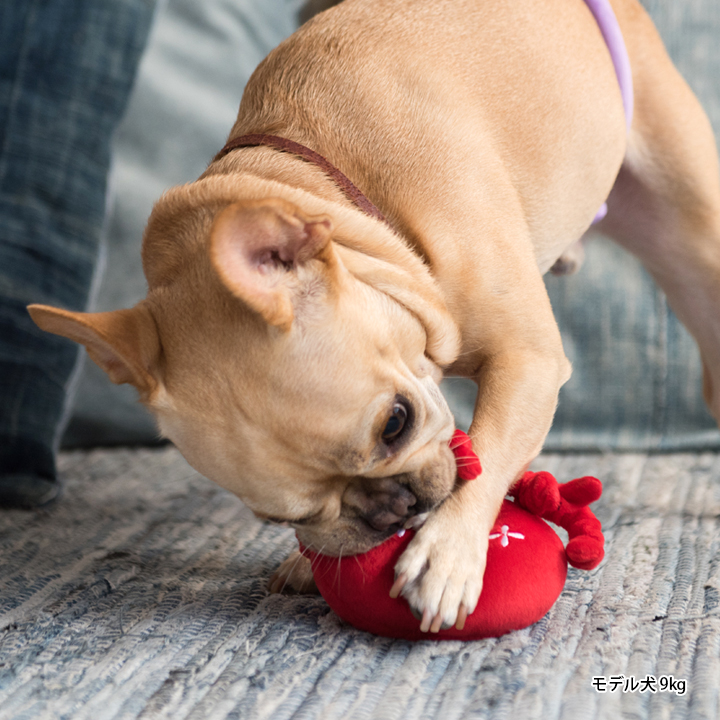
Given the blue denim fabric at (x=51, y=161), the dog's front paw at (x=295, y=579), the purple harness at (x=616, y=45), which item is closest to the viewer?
the dog's front paw at (x=295, y=579)

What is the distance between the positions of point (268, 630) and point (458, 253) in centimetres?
60

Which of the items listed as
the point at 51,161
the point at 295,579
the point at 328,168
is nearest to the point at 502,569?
the point at 295,579

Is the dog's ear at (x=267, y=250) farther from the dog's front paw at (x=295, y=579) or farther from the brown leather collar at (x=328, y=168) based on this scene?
the dog's front paw at (x=295, y=579)

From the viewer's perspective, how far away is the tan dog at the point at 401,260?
39.5 inches

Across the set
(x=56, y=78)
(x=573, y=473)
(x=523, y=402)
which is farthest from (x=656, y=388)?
(x=56, y=78)

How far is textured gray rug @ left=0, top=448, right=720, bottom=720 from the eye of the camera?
35.1 inches

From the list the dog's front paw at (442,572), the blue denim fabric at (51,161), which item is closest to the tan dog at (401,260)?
the dog's front paw at (442,572)

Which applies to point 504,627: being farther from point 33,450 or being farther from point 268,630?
point 33,450

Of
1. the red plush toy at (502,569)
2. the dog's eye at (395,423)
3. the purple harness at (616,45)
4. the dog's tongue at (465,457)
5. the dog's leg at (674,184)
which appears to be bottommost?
the red plush toy at (502,569)

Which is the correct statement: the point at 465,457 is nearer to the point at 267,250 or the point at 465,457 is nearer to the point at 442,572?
Answer: the point at 442,572

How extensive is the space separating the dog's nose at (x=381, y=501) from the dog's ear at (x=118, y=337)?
305 mm

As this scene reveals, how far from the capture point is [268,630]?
1.09 metres

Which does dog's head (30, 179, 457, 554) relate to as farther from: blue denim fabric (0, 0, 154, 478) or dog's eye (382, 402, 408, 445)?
blue denim fabric (0, 0, 154, 478)

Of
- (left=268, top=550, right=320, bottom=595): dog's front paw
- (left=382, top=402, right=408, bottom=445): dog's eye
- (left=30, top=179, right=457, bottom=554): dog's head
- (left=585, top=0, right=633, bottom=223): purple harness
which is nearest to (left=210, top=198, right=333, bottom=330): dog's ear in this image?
(left=30, top=179, right=457, bottom=554): dog's head
